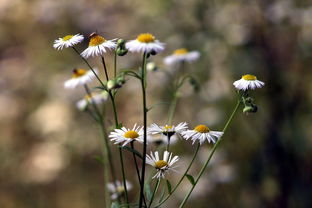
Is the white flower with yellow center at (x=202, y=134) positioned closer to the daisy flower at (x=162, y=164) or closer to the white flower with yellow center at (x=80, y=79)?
the daisy flower at (x=162, y=164)

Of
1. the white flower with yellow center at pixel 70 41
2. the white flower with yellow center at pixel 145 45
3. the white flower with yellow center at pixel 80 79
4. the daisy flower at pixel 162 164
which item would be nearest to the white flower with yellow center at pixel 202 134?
the daisy flower at pixel 162 164

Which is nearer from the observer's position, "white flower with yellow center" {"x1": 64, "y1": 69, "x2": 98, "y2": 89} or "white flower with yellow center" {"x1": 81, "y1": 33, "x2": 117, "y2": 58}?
"white flower with yellow center" {"x1": 81, "y1": 33, "x2": 117, "y2": 58}

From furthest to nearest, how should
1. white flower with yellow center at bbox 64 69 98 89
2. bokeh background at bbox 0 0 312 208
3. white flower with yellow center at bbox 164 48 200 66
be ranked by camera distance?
1. bokeh background at bbox 0 0 312 208
2. white flower with yellow center at bbox 164 48 200 66
3. white flower with yellow center at bbox 64 69 98 89

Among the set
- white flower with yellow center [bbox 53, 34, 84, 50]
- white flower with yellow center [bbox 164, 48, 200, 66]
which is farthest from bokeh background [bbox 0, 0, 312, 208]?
white flower with yellow center [bbox 53, 34, 84, 50]

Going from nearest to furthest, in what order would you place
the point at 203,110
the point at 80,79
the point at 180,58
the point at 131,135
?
the point at 131,135 → the point at 80,79 → the point at 180,58 → the point at 203,110

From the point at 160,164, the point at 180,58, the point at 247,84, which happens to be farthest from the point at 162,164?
the point at 180,58

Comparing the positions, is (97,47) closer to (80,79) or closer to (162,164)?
(162,164)

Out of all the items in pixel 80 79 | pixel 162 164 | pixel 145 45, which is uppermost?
pixel 145 45

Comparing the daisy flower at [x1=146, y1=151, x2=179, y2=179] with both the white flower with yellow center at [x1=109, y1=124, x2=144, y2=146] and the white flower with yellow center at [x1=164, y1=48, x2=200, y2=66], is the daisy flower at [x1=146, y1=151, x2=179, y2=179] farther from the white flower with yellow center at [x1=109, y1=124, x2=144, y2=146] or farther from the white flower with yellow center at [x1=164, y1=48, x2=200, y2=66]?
the white flower with yellow center at [x1=164, y1=48, x2=200, y2=66]

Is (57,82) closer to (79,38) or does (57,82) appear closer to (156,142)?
(156,142)
